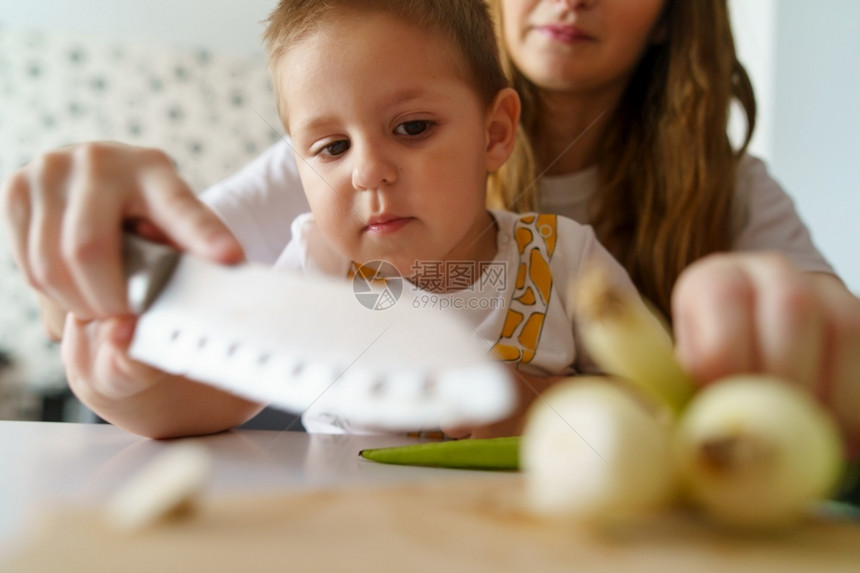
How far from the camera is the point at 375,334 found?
0.74 feet

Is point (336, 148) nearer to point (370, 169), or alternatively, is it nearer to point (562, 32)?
point (370, 169)

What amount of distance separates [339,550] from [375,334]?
79 millimetres

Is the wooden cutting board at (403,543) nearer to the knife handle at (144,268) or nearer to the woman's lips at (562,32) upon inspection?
the knife handle at (144,268)

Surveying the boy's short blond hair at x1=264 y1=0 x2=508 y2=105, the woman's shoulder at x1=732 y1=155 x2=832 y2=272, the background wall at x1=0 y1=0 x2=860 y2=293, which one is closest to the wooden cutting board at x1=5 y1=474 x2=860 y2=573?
the boy's short blond hair at x1=264 y1=0 x2=508 y2=105

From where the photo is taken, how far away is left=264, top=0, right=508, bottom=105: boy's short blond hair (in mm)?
358

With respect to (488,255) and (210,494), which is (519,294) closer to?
(488,255)

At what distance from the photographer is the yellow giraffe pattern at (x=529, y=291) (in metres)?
0.38

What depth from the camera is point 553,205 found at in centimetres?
54

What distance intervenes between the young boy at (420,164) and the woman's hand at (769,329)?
0.12m

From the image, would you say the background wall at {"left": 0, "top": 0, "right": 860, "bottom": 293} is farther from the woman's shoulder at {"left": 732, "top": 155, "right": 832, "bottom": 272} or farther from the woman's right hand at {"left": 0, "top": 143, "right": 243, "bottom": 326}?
the woman's right hand at {"left": 0, "top": 143, "right": 243, "bottom": 326}

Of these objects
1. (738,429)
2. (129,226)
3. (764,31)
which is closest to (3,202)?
(129,226)

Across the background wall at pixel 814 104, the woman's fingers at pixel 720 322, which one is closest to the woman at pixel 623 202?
the woman's fingers at pixel 720 322

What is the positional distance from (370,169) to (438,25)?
134 mm

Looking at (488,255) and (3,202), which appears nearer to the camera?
(3,202)
